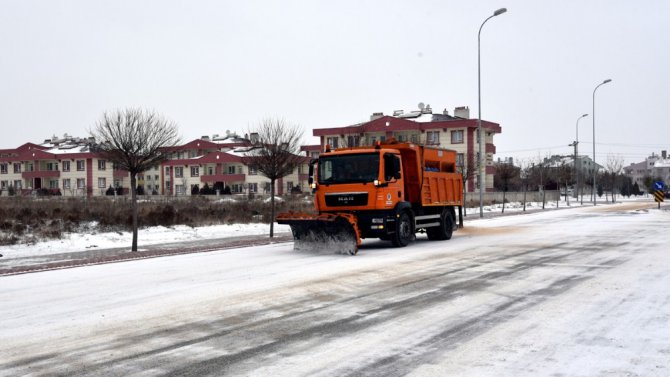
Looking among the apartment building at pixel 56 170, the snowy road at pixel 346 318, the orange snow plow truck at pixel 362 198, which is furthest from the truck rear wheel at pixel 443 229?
the apartment building at pixel 56 170

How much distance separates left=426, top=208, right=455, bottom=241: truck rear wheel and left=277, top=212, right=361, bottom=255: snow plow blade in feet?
16.3

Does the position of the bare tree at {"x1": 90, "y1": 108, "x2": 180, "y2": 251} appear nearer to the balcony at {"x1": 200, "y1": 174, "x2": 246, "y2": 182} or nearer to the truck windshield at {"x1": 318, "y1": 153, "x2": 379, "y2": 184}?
the truck windshield at {"x1": 318, "y1": 153, "x2": 379, "y2": 184}

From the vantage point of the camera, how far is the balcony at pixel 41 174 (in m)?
100

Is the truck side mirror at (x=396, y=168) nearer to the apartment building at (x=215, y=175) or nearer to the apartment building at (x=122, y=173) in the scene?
the apartment building at (x=215, y=175)

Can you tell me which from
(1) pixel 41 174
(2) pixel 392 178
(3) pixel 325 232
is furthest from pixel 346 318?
(1) pixel 41 174

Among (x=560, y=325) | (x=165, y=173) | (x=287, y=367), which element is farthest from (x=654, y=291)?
(x=165, y=173)

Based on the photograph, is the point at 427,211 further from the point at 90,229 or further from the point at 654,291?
the point at 90,229

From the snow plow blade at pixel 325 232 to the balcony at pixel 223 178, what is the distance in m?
75.7

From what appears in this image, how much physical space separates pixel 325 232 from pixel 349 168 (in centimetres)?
196

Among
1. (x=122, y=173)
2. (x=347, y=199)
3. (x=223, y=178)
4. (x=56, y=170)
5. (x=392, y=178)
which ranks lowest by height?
(x=347, y=199)

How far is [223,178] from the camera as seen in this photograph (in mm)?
92812

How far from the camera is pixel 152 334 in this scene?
6.92m

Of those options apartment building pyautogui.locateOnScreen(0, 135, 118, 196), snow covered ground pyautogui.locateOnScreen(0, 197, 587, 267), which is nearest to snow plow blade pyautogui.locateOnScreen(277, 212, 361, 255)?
snow covered ground pyautogui.locateOnScreen(0, 197, 587, 267)

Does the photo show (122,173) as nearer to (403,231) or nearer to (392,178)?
(403,231)
